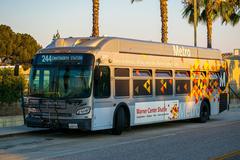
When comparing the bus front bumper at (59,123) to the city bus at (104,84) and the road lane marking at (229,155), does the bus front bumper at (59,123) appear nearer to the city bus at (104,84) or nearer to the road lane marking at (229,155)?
the city bus at (104,84)

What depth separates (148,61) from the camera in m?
17.3

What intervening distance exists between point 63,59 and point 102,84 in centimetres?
140

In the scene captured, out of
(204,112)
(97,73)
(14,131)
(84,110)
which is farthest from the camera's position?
(204,112)

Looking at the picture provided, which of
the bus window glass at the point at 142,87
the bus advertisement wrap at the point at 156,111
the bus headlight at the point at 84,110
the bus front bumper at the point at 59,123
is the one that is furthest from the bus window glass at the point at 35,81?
the bus advertisement wrap at the point at 156,111

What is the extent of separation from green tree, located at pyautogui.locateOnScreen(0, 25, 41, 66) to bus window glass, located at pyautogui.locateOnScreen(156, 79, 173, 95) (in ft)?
177

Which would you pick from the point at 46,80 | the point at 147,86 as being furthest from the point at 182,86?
the point at 46,80

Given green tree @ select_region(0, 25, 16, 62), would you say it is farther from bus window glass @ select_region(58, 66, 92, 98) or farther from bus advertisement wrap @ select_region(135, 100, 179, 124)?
bus window glass @ select_region(58, 66, 92, 98)

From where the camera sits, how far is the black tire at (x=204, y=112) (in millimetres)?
20978

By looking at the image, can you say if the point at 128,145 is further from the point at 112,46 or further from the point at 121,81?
the point at 112,46

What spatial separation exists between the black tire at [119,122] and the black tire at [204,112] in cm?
614

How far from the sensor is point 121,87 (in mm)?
15766

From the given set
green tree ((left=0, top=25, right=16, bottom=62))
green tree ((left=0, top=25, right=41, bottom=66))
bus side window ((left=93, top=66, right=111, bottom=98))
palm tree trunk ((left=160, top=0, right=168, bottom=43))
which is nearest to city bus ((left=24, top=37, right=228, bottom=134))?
bus side window ((left=93, top=66, right=111, bottom=98))

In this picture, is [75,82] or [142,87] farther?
[142,87]

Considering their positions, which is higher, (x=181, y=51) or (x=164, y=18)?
(x=164, y=18)
